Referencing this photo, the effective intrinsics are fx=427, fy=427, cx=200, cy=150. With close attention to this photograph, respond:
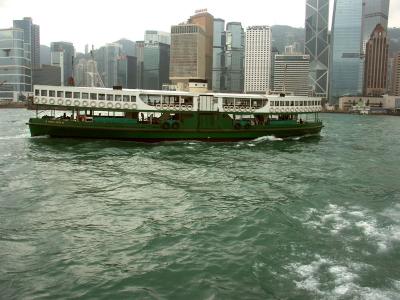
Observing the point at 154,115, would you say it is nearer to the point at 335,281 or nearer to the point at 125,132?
the point at 125,132

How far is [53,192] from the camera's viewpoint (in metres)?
21.1

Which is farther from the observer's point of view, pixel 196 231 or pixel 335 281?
pixel 196 231

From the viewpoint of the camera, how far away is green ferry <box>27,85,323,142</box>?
131 feet

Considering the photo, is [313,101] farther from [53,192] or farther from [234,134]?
[53,192]

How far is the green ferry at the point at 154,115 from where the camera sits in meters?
39.8

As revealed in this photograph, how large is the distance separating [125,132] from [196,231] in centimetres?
2566

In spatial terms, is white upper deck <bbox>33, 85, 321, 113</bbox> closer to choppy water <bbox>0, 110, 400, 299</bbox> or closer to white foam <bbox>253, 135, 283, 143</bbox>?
white foam <bbox>253, 135, 283, 143</bbox>

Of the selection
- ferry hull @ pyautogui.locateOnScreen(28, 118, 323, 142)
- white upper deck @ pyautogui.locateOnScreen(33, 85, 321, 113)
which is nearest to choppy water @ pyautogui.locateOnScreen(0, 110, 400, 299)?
ferry hull @ pyautogui.locateOnScreen(28, 118, 323, 142)

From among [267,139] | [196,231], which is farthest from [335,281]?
[267,139]

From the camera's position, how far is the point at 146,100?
41469mm

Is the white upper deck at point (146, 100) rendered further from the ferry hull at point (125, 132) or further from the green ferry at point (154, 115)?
the ferry hull at point (125, 132)

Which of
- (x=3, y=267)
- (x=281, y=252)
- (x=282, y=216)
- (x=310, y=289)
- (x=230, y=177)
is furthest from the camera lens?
(x=230, y=177)

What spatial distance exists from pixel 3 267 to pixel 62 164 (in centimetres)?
1701

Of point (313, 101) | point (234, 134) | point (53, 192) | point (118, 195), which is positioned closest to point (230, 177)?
point (118, 195)
